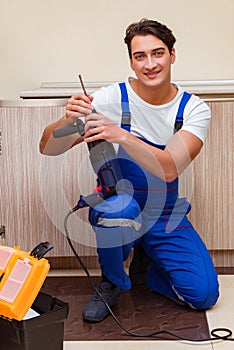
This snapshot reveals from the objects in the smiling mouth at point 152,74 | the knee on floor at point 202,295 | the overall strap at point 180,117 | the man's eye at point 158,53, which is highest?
the man's eye at point 158,53

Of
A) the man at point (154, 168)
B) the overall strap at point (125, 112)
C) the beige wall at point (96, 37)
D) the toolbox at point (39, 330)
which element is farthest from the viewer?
the beige wall at point (96, 37)

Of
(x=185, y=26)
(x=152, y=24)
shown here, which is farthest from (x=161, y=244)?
(x=185, y=26)

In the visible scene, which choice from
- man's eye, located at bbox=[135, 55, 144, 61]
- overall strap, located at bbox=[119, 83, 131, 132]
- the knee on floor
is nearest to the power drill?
overall strap, located at bbox=[119, 83, 131, 132]

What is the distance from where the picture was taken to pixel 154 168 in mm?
1949

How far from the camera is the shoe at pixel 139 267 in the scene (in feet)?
7.43

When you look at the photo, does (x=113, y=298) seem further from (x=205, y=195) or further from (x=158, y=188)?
(x=205, y=195)

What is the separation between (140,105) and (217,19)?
714mm

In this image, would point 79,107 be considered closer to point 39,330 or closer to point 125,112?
point 125,112

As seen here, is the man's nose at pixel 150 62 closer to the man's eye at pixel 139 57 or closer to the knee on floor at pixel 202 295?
the man's eye at pixel 139 57

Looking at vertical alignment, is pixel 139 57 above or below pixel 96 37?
below

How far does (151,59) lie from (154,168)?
0.33m

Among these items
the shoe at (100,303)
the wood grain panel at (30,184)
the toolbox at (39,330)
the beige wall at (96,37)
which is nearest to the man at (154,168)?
the shoe at (100,303)

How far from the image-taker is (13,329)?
4.83ft

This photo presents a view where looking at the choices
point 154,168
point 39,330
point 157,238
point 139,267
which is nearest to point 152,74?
point 154,168
